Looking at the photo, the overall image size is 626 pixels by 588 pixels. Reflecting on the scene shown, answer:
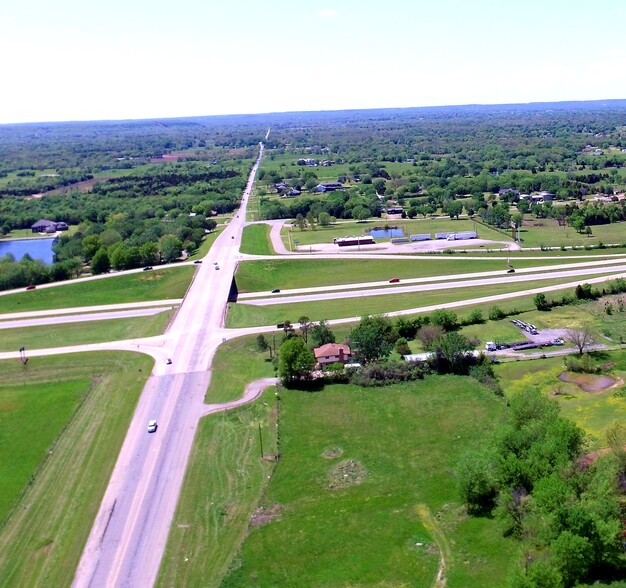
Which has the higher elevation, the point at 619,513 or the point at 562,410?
the point at 619,513

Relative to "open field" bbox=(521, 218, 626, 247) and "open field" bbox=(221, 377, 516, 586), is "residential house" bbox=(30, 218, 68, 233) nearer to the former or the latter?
"open field" bbox=(521, 218, 626, 247)

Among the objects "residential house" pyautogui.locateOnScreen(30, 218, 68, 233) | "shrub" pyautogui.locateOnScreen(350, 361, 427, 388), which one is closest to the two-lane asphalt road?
"shrub" pyautogui.locateOnScreen(350, 361, 427, 388)

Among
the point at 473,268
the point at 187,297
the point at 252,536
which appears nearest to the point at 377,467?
the point at 252,536

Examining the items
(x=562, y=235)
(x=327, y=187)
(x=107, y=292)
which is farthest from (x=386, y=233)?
(x=327, y=187)

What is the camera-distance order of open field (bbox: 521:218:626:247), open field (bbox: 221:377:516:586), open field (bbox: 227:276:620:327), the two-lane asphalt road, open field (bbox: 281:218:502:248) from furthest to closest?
open field (bbox: 281:218:502:248) → open field (bbox: 521:218:626:247) → open field (bbox: 227:276:620:327) → the two-lane asphalt road → open field (bbox: 221:377:516:586)

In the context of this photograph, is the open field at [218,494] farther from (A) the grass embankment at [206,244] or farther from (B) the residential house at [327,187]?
(B) the residential house at [327,187]

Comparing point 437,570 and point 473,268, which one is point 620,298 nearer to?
point 473,268
